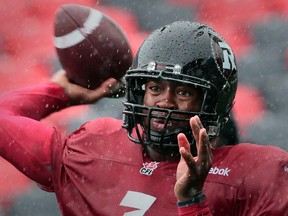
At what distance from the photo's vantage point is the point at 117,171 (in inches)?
75.4

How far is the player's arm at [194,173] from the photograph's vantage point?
1.57 meters

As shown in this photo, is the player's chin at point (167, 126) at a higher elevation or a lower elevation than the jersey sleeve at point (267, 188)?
higher

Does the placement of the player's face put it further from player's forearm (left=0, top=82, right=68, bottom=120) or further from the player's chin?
player's forearm (left=0, top=82, right=68, bottom=120)

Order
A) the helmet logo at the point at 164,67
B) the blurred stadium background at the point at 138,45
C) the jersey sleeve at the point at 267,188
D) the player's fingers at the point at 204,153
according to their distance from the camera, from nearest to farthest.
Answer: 1. the player's fingers at the point at 204,153
2. the jersey sleeve at the point at 267,188
3. the helmet logo at the point at 164,67
4. the blurred stadium background at the point at 138,45

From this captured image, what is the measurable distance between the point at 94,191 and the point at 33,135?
24 centimetres

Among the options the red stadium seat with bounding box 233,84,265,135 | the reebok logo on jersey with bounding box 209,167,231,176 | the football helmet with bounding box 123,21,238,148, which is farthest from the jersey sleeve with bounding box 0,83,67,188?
the red stadium seat with bounding box 233,84,265,135

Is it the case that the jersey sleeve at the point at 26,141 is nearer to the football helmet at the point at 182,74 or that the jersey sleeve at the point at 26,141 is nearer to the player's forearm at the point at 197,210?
the football helmet at the point at 182,74

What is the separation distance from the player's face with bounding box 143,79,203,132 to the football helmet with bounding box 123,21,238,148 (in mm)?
15

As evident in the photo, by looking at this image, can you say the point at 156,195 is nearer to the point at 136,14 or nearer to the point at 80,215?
the point at 80,215

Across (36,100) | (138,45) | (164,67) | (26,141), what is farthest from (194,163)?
(138,45)

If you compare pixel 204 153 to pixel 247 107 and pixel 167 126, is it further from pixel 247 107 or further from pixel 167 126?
pixel 247 107

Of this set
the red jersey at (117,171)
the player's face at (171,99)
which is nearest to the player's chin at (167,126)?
the player's face at (171,99)

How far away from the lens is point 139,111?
1.86 meters

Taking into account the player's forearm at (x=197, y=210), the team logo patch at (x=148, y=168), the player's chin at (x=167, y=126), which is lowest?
the team logo patch at (x=148, y=168)
